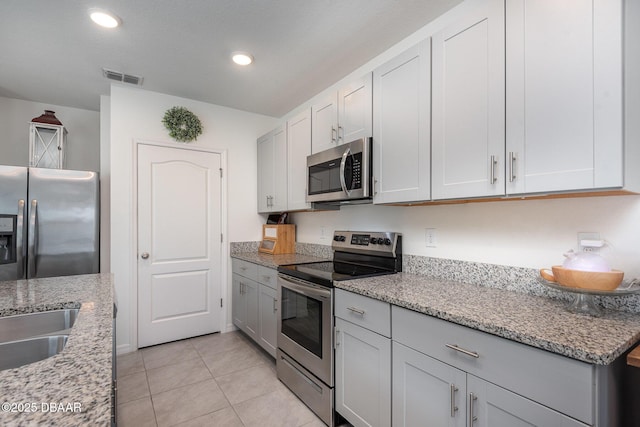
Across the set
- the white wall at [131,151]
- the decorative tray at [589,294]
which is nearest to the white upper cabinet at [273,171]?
the white wall at [131,151]

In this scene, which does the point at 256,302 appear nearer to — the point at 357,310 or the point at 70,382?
the point at 357,310

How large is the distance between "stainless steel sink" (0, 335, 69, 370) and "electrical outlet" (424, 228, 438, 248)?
1.85 meters

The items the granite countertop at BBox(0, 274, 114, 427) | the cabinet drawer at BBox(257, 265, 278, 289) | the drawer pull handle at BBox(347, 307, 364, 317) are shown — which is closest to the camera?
the granite countertop at BBox(0, 274, 114, 427)

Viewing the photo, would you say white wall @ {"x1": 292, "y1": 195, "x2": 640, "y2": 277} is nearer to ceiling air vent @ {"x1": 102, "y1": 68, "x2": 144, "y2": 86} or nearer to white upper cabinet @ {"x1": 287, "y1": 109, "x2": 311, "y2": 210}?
white upper cabinet @ {"x1": 287, "y1": 109, "x2": 311, "y2": 210}

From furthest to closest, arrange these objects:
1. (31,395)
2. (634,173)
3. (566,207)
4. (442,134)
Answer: (442,134)
(566,207)
(634,173)
(31,395)

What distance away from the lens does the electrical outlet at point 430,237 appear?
6.53 feet

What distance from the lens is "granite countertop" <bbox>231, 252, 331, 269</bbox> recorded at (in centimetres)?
268

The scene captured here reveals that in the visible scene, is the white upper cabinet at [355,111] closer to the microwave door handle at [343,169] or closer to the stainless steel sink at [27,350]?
the microwave door handle at [343,169]

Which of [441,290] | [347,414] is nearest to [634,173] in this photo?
[441,290]

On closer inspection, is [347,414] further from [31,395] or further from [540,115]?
[540,115]

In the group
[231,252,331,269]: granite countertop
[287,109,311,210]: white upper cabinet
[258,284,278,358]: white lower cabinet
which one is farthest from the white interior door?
[287,109,311,210]: white upper cabinet

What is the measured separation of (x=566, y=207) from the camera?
1431mm

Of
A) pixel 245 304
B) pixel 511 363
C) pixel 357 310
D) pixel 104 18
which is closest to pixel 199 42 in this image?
pixel 104 18

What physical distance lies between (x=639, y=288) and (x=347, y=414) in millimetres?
1464
